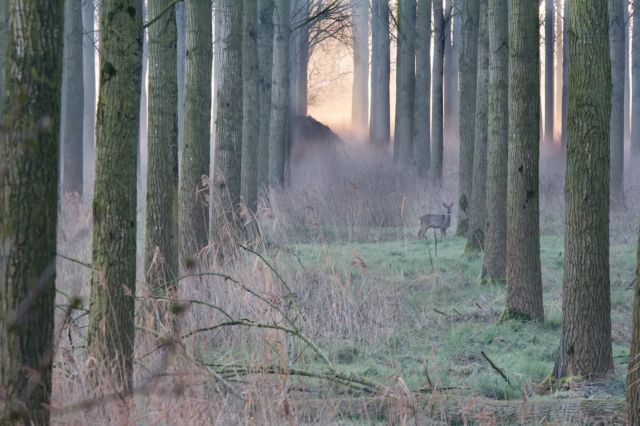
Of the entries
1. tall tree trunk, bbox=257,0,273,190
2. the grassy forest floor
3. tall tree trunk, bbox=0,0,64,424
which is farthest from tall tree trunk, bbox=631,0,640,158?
tall tree trunk, bbox=0,0,64,424

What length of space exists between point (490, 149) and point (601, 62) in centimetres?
379

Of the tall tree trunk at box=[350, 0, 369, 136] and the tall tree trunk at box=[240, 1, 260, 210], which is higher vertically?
the tall tree trunk at box=[350, 0, 369, 136]

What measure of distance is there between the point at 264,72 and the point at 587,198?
10081 millimetres

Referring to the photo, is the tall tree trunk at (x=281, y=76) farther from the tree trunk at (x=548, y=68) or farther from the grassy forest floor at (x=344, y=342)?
the tree trunk at (x=548, y=68)

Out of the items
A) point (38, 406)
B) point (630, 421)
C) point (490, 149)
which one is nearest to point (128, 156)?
point (38, 406)

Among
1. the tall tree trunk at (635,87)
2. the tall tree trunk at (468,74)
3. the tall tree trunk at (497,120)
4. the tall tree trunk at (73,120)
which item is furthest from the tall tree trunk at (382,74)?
the tall tree trunk at (497,120)

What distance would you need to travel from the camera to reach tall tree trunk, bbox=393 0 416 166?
21250 mm

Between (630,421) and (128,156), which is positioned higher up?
(128,156)

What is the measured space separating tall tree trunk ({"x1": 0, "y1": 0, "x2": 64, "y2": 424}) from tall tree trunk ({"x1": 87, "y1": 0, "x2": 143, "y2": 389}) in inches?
43.9

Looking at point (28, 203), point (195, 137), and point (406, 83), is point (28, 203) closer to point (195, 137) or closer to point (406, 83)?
point (195, 137)

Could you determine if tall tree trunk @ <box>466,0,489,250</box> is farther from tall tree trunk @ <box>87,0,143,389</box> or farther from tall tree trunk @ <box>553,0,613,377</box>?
tall tree trunk @ <box>87,0,143,389</box>

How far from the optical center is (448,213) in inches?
575

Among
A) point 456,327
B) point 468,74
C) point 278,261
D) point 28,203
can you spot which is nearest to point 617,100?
point 468,74

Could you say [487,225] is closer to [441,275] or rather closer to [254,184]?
[441,275]
